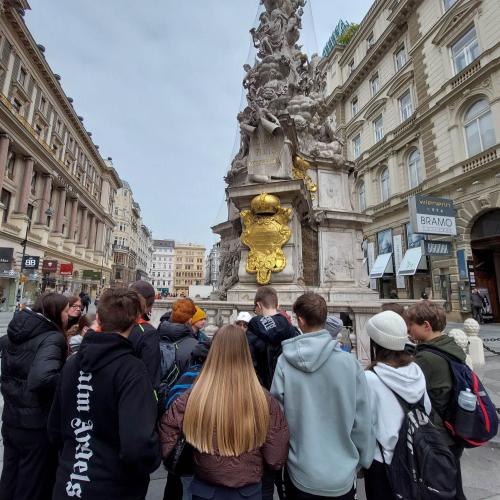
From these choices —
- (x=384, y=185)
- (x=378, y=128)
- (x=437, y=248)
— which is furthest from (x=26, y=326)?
(x=378, y=128)

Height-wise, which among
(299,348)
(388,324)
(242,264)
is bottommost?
(299,348)

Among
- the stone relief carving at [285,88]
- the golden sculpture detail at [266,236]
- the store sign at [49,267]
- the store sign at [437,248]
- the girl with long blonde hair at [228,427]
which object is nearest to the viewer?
the girl with long blonde hair at [228,427]

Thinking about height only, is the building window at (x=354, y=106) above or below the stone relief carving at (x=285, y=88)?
above

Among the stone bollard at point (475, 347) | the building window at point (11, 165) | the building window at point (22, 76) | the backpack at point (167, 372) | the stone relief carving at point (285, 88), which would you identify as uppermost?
the building window at point (22, 76)

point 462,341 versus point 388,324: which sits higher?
point 388,324

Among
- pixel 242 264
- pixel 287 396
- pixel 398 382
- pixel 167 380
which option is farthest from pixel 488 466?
pixel 242 264

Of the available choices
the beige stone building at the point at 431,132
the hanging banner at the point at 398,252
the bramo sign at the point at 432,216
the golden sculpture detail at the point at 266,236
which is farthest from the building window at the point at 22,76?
the hanging banner at the point at 398,252

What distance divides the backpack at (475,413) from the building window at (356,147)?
31.9 m

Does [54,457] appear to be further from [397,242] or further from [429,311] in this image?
[397,242]

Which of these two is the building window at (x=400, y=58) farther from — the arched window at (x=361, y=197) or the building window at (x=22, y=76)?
the building window at (x=22, y=76)

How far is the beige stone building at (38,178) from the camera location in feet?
91.2

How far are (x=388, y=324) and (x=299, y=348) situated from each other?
0.57 metres

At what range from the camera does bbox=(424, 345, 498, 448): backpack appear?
1.85 meters

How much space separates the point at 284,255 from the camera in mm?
7102
